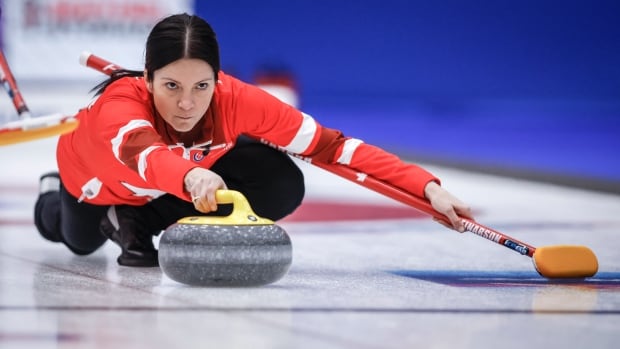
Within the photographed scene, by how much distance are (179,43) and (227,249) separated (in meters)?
0.49

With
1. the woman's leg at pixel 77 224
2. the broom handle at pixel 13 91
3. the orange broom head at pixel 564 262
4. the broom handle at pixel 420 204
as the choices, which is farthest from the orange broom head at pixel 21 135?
the orange broom head at pixel 564 262

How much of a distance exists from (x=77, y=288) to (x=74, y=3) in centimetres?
601

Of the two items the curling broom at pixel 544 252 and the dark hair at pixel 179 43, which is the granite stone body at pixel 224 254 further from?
the curling broom at pixel 544 252

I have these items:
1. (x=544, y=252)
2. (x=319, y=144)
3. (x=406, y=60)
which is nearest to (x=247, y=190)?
(x=319, y=144)

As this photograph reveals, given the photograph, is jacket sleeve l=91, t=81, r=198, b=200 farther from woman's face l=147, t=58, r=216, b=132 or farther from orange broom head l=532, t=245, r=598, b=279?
orange broom head l=532, t=245, r=598, b=279

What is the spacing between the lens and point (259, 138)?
2.89 meters

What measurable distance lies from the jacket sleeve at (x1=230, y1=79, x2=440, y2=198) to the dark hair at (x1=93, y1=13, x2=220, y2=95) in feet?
0.80

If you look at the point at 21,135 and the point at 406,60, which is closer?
the point at 21,135

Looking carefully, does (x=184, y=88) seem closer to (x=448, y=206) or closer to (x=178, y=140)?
(x=178, y=140)

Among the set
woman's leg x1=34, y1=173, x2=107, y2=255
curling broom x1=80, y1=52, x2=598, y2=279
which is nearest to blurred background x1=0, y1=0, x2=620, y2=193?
woman's leg x1=34, y1=173, x2=107, y2=255

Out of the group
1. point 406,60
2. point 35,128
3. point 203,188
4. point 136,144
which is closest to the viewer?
point 203,188

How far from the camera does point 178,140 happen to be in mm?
2549

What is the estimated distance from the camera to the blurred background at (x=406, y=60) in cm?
805

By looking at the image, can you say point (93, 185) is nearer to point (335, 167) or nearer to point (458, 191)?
point (335, 167)
